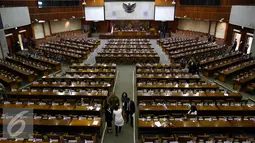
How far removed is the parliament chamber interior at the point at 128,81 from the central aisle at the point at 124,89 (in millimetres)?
56

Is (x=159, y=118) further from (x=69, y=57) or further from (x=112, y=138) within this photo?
(x=69, y=57)

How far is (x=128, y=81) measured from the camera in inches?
517

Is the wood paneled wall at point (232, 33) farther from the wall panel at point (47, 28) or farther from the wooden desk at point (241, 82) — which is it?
the wall panel at point (47, 28)

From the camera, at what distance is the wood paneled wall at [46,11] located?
71.0 feet

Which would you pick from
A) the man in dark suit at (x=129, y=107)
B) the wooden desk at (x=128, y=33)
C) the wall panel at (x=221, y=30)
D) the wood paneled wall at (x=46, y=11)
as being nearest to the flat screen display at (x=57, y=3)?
A: the wood paneled wall at (x=46, y=11)

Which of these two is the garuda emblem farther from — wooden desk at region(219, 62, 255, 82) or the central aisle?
wooden desk at region(219, 62, 255, 82)

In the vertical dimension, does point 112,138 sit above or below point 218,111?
below

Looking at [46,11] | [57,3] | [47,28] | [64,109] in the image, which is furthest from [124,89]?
[47,28]

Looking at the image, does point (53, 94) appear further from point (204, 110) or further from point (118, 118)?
point (204, 110)

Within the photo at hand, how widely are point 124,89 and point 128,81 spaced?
1.30m

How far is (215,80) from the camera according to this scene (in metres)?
13.6

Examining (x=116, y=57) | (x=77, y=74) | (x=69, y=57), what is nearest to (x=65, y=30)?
(x=69, y=57)

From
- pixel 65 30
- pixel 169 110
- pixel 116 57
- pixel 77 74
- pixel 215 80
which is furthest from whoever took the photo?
pixel 65 30

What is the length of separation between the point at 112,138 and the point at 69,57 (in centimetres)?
1126
